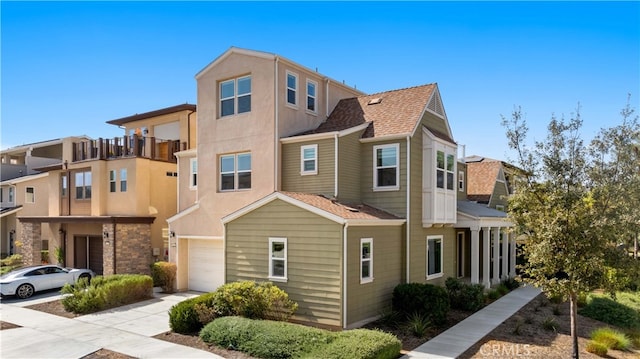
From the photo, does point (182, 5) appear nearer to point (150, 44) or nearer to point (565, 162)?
point (150, 44)

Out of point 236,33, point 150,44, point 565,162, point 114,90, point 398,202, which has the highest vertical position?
point 236,33

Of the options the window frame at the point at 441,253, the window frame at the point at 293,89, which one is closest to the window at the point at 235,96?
the window frame at the point at 293,89

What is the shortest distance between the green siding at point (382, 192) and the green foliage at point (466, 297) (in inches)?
146

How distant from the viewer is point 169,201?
80.1 ft

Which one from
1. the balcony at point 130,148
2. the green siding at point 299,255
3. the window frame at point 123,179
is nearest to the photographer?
the green siding at point 299,255

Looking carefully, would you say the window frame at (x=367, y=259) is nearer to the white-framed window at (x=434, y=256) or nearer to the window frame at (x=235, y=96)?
the white-framed window at (x=434, y=256)

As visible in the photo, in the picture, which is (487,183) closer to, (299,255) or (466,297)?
(466,297)

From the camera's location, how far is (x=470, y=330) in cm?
1398

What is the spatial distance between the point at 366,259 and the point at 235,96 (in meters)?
9.25

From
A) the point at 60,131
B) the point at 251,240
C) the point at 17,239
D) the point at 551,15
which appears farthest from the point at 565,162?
the point at 17,239

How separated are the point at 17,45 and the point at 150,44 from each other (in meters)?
4.30

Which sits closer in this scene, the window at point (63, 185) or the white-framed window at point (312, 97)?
the white-framed window at point (312, 97)

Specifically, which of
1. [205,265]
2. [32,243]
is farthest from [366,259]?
[32,243]

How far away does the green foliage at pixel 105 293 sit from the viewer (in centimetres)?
1625
